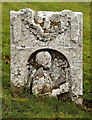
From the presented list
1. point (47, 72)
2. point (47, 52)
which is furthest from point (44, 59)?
point (47, 72)

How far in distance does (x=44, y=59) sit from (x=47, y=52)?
220 mm

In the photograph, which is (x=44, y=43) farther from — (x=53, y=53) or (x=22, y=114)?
(x=22, y=114)

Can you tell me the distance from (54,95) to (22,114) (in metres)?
1.27

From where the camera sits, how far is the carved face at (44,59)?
5.40m

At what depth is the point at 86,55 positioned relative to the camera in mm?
8523

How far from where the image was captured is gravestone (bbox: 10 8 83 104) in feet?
17.5

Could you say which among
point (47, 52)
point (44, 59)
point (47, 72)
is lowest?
point (47, 72)

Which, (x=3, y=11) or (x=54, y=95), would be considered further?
(x=3, y=11)

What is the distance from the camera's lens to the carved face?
540 centimetres

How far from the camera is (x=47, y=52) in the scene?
5426mm

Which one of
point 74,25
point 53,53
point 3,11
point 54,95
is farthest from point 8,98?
point 3,11

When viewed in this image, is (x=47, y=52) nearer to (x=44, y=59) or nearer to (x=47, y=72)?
(x=44, y=59)

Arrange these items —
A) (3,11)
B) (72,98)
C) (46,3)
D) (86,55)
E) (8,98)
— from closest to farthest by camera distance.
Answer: (8,98) < (72,98) < (86,55) < (3,11) < (46,3)

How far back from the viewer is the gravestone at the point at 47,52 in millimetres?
5332
